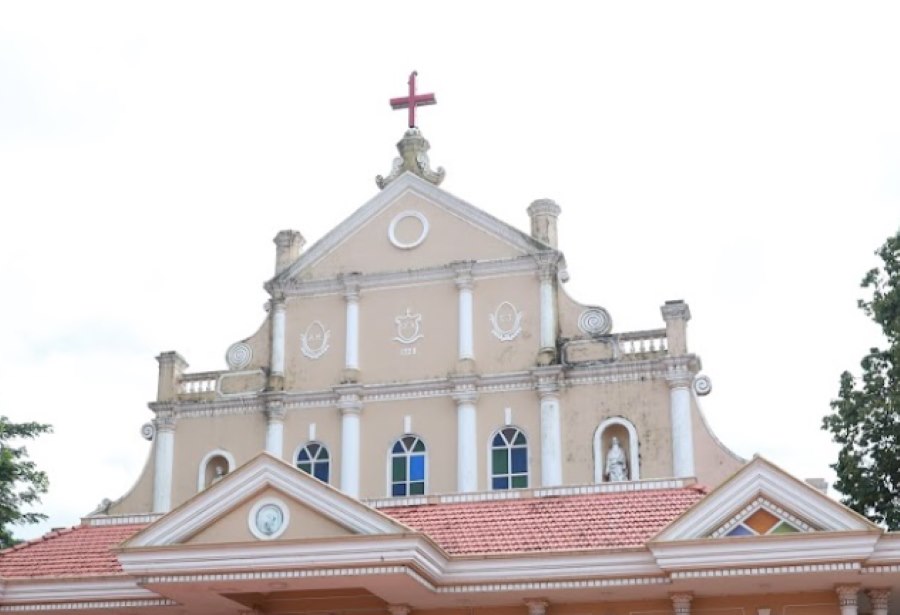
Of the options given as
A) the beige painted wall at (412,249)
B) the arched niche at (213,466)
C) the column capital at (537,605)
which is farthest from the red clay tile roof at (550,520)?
the beige painted wall at (412,249)

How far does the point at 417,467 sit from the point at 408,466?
22 centimetres

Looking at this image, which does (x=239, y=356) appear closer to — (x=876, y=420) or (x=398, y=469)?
(x=398, y=469)

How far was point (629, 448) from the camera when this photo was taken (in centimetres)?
2955

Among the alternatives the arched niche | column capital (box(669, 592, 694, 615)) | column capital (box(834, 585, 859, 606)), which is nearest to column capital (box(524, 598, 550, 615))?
column capital (box(669, 592, 694, 615))

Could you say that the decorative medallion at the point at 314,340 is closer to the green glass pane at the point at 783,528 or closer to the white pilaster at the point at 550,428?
the white pilaster at the point at 550,428

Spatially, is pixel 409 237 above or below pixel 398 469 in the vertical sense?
above

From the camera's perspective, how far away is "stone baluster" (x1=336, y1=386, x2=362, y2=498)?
30.7m

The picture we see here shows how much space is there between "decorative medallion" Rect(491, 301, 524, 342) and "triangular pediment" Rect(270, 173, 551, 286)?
1.22 meters

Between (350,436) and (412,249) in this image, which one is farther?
(412,249)

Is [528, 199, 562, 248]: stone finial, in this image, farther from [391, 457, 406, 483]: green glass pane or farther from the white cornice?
the white cornice

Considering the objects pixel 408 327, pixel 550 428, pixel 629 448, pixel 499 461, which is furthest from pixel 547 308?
pixel 629 448

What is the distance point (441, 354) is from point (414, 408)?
1388 mm

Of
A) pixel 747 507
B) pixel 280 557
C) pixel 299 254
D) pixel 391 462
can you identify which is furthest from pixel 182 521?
pixel 299 254

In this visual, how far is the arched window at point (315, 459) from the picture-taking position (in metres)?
31.3
